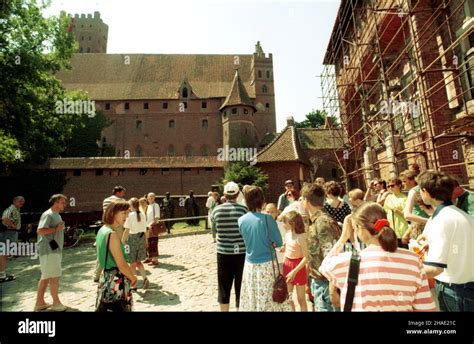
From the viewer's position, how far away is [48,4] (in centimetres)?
1453

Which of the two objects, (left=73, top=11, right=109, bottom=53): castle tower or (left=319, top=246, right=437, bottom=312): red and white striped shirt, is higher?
(left=73, top=11, right=109, bottom=53): castle tower

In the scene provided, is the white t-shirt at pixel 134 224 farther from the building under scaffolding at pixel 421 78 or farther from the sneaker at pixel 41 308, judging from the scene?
the building under scaffolding at pixel 421 78

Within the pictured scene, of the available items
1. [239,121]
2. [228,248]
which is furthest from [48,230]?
[239,121]

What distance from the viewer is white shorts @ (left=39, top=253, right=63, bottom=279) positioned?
4.54 m

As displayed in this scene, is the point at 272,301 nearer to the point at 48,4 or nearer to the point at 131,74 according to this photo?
the point at 48,4

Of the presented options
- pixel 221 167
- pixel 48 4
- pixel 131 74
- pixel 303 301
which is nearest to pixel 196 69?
pixel 131 74

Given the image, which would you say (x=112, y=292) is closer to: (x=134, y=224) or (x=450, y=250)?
(x=134, y=224)

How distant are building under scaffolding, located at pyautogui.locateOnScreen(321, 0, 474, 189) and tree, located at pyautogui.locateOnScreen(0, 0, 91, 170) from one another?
48.5 ft

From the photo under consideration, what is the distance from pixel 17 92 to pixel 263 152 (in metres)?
17.7

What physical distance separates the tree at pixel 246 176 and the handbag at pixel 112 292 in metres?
18.3

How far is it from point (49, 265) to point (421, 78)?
9.55 m

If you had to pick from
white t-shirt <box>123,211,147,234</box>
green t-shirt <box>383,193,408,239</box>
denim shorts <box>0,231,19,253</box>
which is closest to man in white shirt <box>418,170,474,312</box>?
green t-shirt <box>383,193,408,239</box>

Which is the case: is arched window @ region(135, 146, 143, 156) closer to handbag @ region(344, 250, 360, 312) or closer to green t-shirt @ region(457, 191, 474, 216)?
green t-shirt @ region(457, 191, 474, 216)

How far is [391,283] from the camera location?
180 centimetres
